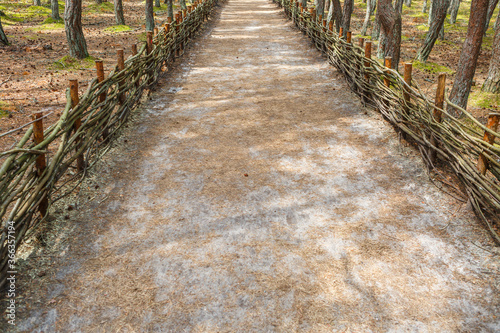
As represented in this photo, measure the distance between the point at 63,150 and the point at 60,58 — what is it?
7.44 meters

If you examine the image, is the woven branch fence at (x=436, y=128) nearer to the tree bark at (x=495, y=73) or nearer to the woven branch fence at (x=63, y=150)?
the tree bark at (x=495, y=73)

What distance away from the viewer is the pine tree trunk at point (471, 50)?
6.25m

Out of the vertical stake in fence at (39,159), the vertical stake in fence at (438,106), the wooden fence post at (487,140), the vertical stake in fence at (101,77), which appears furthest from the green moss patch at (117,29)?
the wooden fence post at (487,140)

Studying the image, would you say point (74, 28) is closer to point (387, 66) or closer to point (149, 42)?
point (149, 42)

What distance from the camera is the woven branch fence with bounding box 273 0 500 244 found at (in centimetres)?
380

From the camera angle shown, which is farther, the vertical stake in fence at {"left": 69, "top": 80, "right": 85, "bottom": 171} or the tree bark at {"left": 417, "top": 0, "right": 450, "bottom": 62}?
the tree bark at {"left": 417, "top": 0, "right": 450, "bottom": 62}

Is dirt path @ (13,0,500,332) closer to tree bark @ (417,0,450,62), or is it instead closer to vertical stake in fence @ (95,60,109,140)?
vertical stake in fence @ (95,60,109,140)

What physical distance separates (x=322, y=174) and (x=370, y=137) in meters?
1.38

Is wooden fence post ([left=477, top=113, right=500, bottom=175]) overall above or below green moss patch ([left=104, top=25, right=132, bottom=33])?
below

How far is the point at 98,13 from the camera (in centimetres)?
2078

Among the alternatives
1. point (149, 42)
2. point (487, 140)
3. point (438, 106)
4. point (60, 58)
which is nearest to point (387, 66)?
point (438, 106)

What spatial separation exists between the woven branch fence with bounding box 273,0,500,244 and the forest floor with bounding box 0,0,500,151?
1.04m

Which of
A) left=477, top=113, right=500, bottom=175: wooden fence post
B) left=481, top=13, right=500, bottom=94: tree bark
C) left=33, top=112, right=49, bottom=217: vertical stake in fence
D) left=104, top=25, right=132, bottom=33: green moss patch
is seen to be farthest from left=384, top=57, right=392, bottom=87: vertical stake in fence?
left=104, top=25, right=132, bottom=33: green moss patch

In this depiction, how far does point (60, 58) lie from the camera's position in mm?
10164
